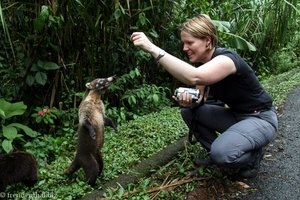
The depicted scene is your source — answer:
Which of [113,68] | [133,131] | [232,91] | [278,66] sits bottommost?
[278,66]

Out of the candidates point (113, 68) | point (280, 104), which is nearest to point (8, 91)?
point (113, 68)

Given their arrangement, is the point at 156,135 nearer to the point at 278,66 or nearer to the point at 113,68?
the point at 113,68

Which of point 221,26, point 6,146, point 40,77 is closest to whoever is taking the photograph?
point 6,146

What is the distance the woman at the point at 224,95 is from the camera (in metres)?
2.63

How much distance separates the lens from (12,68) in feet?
15.2

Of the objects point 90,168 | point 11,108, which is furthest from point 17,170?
point 11,108

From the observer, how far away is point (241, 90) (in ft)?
9.69

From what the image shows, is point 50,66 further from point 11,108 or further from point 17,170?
point 17,170

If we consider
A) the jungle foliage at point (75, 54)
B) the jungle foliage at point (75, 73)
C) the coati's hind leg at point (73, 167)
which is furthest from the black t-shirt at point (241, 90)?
the jungle foliage at point (75, 54)

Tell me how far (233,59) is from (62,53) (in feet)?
8.45

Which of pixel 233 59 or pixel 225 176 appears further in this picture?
pixel 225 176

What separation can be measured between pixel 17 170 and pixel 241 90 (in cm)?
193

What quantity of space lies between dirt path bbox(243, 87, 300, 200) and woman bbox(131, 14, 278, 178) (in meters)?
0.16

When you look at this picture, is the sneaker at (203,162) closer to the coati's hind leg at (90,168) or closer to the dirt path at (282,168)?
the dirt path at (282,168)
